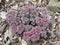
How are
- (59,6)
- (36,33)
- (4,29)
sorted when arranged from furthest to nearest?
(59,6) < (4,29) < (36,33)

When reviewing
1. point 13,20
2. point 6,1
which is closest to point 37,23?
point 13,20

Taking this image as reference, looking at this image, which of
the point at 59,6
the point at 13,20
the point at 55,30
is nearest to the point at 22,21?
the point at 13,20

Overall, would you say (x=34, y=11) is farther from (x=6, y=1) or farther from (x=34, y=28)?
(x=6, y=1)

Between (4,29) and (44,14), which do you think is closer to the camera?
(44,14)

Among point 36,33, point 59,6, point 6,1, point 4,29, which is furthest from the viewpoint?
point 6,1

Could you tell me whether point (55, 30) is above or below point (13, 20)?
below

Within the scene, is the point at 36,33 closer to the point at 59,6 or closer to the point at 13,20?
the point at 13,20
